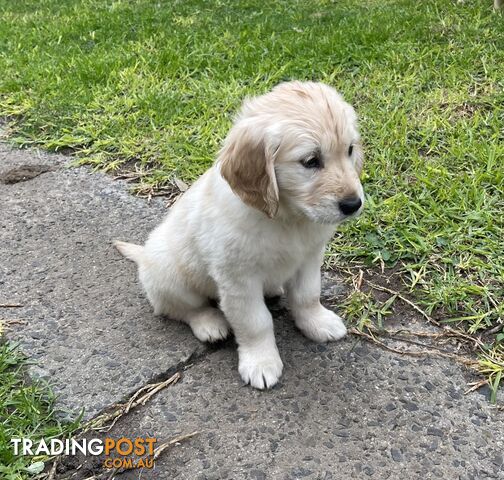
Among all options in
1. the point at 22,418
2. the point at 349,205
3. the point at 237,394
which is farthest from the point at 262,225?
the point at 22,418

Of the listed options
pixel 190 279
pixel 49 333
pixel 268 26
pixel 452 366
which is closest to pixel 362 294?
pixel 452 366

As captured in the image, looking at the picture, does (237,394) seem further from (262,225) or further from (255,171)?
(255,171)

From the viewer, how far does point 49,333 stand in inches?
120

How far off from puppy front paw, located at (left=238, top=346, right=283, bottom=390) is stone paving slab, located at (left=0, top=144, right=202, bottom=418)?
29 cm

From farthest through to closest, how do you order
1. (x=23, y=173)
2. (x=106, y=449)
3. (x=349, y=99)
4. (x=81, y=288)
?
(x=349, y=99) → (x=23, y=173) → (x=81, y=288) → (x=106, y=449)

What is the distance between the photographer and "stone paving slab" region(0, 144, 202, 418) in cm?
281

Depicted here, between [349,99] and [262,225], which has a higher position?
[262,225]

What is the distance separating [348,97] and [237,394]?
290 centimetres

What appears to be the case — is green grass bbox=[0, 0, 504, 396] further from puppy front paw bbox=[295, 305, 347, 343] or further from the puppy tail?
the puppy tail

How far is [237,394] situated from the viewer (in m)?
2.69

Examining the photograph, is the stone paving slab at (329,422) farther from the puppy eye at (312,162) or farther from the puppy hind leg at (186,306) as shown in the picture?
the puppy eye at (312,162)

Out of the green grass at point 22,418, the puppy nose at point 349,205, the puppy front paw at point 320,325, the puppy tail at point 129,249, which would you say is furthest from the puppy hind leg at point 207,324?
the puppy nose at point 349,205

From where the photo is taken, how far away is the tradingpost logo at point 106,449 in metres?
2.38

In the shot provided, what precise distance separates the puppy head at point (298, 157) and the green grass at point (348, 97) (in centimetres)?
105
